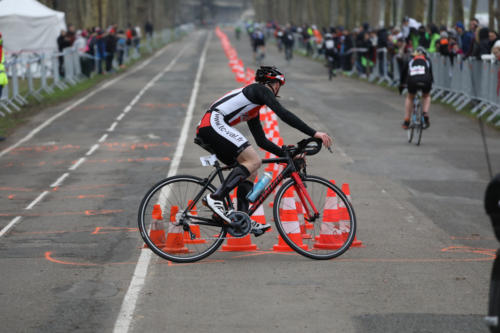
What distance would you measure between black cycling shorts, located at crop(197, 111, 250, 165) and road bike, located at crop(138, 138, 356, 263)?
13 cm

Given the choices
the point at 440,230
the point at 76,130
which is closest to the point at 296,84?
the point at 76,130

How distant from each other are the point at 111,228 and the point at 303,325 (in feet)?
13.9

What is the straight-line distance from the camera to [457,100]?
24844mm

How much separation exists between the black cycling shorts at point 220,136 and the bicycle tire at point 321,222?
1.95 ft

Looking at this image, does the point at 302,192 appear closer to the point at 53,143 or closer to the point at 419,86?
the point at 419,86

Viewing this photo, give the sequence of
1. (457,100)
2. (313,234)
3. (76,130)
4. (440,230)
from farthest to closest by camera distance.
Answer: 1. (457,100)
2. (76,130)
3. (440,230)
4. (313,234)

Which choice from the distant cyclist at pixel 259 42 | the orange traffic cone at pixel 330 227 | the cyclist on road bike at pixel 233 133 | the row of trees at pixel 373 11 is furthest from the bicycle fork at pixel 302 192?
the distant cyclist at pixel 259 42

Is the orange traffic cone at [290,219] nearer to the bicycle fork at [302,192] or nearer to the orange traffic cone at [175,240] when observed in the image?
the bicycle fork at [302,192]

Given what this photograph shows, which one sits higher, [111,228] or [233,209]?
[233,209]

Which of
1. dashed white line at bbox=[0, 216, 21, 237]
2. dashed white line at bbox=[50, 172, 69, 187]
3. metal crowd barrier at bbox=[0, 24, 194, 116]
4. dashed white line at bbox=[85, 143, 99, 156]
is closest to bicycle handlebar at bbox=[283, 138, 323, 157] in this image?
dashed white line at bbox=[0, 216, 21, 237]

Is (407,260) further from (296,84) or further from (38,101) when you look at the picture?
(296,84)

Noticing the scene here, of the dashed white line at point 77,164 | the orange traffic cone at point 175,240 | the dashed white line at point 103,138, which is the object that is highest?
the orange traffic cone at point 175,240

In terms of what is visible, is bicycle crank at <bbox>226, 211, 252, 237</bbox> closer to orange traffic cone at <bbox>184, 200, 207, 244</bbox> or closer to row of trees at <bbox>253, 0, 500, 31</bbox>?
orange traffic cone at <bbox>184, 200, 207, 244</bbox>

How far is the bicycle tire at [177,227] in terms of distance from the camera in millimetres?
8031
